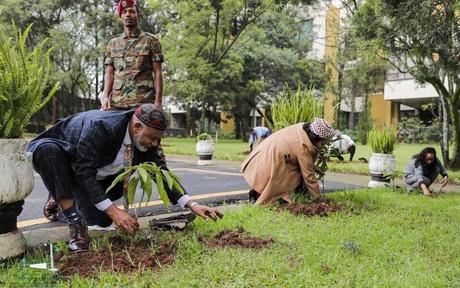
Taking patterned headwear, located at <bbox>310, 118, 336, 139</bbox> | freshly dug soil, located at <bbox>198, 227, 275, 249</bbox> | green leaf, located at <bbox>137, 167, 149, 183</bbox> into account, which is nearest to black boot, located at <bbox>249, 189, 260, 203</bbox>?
patterned headwear, located at <bbox>310, 118, 336, 139</bbox>

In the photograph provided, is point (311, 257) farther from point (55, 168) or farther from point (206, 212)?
point (55, 168)

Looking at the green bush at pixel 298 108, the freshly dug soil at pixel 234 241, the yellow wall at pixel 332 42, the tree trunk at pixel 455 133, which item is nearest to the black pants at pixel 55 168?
the freshly dug soil at pixel 234 241

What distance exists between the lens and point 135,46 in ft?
13.1

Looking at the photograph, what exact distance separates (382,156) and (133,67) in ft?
14.5

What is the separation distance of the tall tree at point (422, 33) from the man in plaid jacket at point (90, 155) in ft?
10.3

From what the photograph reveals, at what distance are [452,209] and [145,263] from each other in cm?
388

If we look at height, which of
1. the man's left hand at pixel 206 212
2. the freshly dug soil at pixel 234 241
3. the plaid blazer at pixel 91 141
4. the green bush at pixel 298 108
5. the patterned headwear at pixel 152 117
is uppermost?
the green bush at pixel 298 108

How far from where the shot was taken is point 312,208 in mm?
4230

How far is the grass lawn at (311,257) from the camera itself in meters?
2.27

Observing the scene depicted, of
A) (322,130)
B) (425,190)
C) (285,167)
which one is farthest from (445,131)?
(285,167)

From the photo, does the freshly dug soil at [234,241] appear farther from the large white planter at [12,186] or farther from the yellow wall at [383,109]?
the yellow wall at [383,109]

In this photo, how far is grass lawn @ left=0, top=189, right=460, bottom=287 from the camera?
2.27 metres

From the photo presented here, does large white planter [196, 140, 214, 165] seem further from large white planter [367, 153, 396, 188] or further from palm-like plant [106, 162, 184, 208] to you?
palm-like plant [106, 162, 184, 208]

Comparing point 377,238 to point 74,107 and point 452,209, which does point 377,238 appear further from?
point 74,107
